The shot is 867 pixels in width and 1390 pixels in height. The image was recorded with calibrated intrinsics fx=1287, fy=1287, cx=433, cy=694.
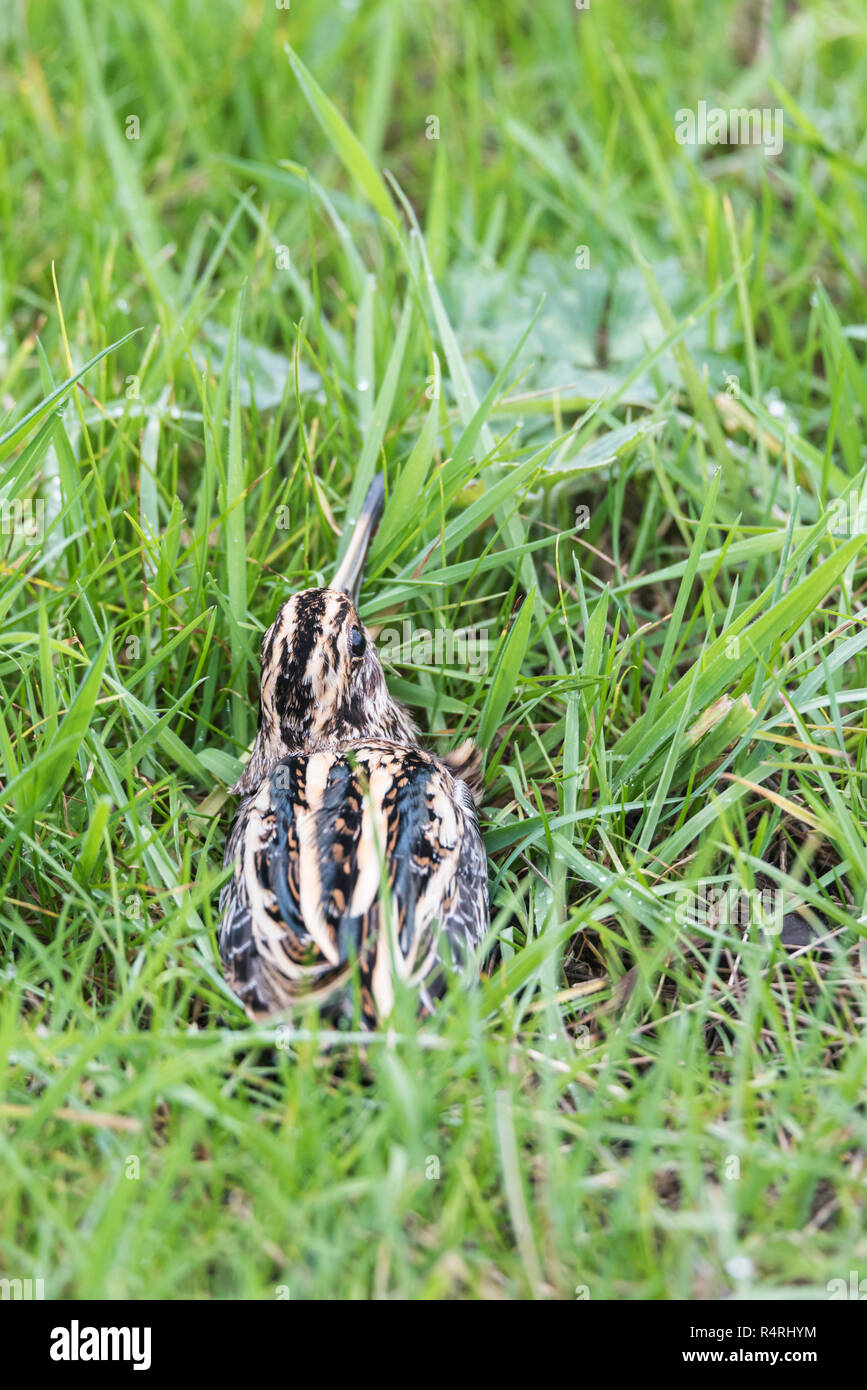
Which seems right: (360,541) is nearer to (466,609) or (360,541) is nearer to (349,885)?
(466,609)

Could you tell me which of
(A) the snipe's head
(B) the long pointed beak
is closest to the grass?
(B) the long pointed beak

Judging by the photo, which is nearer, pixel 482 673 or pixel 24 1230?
pixel 24 1230

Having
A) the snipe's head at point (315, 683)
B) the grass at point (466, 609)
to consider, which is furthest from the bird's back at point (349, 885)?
the snipe's head at point (315, 683)

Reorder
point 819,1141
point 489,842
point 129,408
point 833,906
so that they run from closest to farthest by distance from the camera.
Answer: point 819,1141, point 833,906, point 489,842, point 129,408

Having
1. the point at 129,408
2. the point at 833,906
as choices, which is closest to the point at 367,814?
the point at 833,906

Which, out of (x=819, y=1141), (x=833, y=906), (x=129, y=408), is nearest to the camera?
(x=819, y=1141)

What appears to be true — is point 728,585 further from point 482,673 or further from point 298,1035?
point 298,1035
